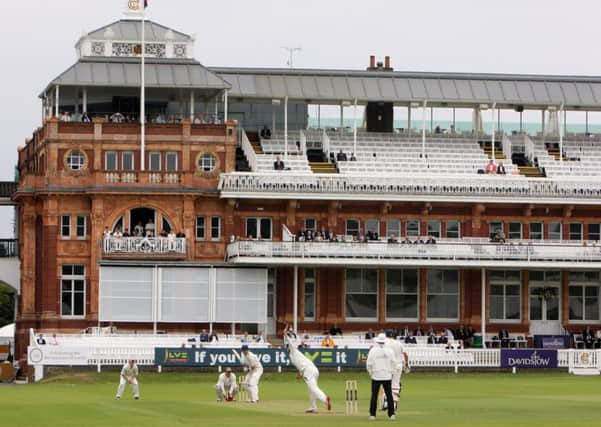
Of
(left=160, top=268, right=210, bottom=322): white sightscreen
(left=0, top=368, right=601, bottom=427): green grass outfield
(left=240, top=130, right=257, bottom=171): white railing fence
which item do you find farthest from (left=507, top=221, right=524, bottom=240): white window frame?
(left=160, top=268, right=210, bottom=322): white sightscreen

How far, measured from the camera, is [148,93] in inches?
3334

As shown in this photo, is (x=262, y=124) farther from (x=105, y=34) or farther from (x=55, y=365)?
(x=55, y=365)

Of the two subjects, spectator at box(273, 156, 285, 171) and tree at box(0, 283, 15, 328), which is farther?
tree at box(0, 283, 15, 328)

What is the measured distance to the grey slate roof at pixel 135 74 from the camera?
82.9m

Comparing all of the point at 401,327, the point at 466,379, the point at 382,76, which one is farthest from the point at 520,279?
the point at 466,379

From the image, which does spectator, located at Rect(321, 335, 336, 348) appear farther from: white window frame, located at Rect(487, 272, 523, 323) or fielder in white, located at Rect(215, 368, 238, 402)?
fielder in white, located at Rect(215, 368, 238, 402)

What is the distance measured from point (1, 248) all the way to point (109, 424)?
181 ft

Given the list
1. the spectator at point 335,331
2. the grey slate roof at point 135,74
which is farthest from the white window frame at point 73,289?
the spectator at point 335,331

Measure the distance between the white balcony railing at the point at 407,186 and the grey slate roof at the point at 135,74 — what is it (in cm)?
515

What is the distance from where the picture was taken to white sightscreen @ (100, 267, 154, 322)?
7944cm

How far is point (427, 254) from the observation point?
81.7 m

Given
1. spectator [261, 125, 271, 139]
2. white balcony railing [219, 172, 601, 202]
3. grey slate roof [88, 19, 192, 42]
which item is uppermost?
grey slate roof [88, 19, 192, 42]

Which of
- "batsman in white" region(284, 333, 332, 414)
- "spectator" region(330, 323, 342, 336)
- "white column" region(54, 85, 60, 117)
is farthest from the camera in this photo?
"white column" region(54, 85, 60, 117)

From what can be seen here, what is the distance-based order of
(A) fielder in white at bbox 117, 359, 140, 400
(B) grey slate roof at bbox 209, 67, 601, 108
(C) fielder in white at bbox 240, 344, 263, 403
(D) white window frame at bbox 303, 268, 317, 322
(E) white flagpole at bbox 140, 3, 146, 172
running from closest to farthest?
1. (C) fielder in white at bbox 240, 344, 263, 403
2. (A) fielder in white at bbox 117, 359, 140, 400
3. (E) white flagpole at bbox 140, 3, 146, 172
4. (D) white window frame at bbox 303, 268, 317, 322
5. (B) grey slate roof at bbox 209, 67, 601, 108
